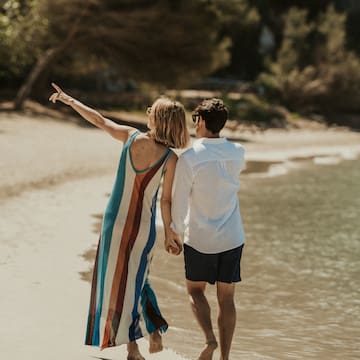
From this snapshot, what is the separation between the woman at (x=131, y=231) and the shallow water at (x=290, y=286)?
1.16m

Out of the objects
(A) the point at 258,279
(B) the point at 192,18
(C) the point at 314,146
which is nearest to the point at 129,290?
(A) the point at 258,279

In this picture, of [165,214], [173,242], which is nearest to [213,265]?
[173,242]

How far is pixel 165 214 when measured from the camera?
4.52 meters

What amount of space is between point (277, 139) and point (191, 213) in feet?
78.8

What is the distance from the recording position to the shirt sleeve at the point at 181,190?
14.6ft

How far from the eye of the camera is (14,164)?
15.1 m

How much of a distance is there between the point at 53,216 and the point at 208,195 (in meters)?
6.57

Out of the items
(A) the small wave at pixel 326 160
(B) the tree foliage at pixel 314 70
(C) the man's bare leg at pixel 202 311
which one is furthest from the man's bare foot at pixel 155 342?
(B) the tree foliage at pixel 314 70

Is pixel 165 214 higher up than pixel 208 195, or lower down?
lower down

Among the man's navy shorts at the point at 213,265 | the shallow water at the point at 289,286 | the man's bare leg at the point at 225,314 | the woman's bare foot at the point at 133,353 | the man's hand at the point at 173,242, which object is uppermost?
the man's hand at the point at 173,242

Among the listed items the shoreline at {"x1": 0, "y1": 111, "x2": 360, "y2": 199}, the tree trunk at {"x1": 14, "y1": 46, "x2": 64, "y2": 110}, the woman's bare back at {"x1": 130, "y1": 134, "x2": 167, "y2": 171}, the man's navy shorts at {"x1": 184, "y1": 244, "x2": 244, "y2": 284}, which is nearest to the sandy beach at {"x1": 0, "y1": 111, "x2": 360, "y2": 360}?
the shoreline at {"x1": 0, "y1": 111, "x2": 360, "y2": 199}

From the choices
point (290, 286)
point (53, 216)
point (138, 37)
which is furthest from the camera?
point (138, 37)

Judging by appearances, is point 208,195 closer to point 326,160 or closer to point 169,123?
point 169,123

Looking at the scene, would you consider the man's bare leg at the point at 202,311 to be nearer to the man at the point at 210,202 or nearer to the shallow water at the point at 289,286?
the man at the point at 210,202
